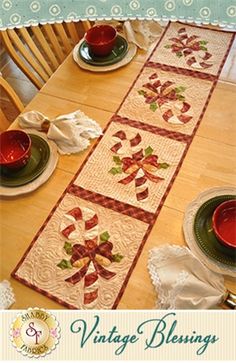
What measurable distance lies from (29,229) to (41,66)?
0.74 meters

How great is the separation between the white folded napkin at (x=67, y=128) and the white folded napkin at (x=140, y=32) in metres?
Result: 0.37


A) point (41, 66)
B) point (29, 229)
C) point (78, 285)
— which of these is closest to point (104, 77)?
point (41, 66)

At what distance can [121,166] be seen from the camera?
1.01 metres

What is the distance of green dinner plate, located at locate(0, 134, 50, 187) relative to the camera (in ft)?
3.20

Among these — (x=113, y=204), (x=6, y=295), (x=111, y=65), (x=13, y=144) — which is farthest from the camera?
(x=111, y=65)

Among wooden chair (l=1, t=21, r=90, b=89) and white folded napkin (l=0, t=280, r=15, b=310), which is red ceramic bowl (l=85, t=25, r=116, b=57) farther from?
white folded napkin (l=0, t=280, r=15, b=310)

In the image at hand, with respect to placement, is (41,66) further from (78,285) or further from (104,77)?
(78,285)

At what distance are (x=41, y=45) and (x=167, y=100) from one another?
21.2 inches

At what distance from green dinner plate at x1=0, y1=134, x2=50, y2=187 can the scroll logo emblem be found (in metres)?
0.36

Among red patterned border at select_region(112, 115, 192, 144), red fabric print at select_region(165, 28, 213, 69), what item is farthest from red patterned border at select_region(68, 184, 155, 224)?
red fabric print at select_region(165, 28, 213, 69)

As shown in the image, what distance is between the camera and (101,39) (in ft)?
4.28

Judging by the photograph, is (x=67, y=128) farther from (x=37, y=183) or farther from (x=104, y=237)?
(x=104, y=237)

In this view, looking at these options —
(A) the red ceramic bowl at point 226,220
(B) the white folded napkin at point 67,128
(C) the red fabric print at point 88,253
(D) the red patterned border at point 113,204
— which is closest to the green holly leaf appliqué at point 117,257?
(C) the red fabric print at point 88,253

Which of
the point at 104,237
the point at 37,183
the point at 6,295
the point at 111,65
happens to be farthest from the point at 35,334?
the point at 111,65
